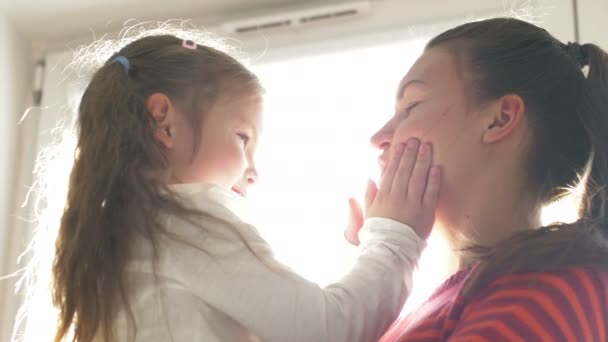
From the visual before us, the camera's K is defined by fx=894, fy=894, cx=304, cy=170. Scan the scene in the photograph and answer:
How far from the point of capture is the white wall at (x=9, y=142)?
2.00 metres

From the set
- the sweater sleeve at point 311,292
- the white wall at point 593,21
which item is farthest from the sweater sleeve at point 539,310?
the white wall at point 593,21

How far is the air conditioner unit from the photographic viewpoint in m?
1.99

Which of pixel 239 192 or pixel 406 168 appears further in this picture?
pixel 239 192

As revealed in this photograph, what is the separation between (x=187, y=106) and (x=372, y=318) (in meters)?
0.43

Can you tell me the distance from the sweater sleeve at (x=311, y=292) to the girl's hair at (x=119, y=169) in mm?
96

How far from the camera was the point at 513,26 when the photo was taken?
4.09ft

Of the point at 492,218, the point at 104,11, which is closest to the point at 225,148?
the point at 492,218

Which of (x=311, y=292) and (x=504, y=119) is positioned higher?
(x=504, y=119)

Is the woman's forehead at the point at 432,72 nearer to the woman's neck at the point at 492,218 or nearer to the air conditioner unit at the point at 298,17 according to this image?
the woman's neck at the point at 492,218

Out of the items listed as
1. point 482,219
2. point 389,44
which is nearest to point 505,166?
point 482,219

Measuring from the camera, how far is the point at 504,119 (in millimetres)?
→ 1162

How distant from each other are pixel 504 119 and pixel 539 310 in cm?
32

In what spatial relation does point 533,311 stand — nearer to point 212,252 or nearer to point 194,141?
point 212,252

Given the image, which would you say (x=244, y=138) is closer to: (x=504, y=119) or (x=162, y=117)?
(x=162, y=117)
